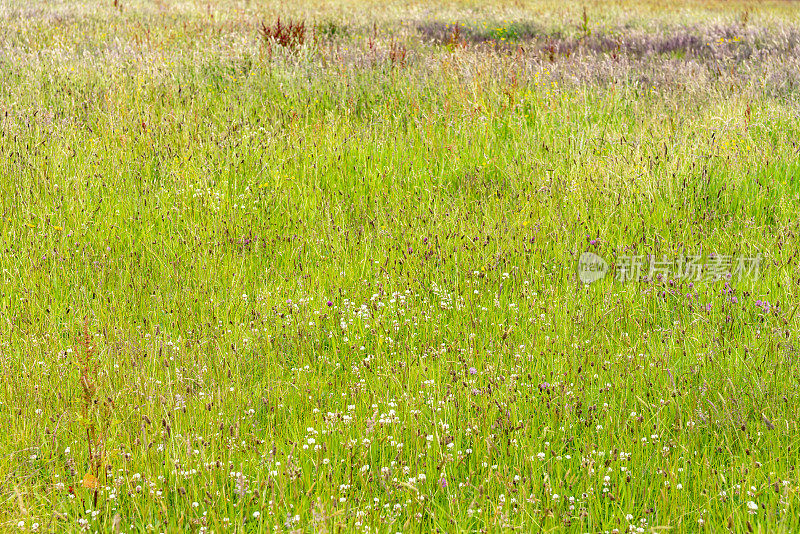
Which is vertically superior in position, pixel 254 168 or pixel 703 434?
pixel 254 168

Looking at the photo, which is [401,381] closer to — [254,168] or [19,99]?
[254,168]

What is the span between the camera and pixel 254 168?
5.19 meters

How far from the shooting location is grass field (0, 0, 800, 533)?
7.28 ft

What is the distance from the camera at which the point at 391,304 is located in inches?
134

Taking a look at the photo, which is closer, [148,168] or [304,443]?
[304,443]

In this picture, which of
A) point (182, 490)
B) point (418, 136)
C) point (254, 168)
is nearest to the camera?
point (182, 490)

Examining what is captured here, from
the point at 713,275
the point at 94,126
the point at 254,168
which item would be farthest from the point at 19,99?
the point at 713,275

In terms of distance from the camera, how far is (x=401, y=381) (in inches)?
111

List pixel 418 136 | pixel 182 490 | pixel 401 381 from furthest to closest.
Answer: pixel 418 136
pixel 401 381
pixel 182 490

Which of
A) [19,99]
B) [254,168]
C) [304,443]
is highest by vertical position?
[19,99]

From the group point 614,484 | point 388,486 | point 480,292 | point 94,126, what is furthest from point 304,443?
point 94,126

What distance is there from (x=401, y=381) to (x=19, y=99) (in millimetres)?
5111

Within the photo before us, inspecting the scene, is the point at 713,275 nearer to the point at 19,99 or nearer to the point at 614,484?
the point at 614,484

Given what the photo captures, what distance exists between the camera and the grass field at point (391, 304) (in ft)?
7.28
